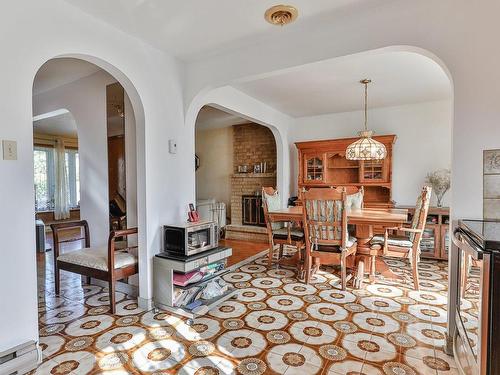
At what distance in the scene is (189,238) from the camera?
249 cm

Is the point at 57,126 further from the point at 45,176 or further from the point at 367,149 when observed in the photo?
the point at 367,149

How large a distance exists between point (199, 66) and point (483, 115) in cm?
230

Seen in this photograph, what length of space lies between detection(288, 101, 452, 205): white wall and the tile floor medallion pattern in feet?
6.52

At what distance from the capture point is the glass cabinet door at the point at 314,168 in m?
4.96

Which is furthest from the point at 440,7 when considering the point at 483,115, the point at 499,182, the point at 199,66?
the point at 199,66

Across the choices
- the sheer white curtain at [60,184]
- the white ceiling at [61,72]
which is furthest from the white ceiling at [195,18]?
the sheer white curtain at [60,184]

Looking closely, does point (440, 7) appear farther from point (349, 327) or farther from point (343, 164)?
point (343, 164)

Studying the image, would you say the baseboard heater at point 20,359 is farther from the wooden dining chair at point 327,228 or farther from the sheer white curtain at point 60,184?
the sheer white curtain at point 60,184

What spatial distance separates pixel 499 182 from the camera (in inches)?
65.3

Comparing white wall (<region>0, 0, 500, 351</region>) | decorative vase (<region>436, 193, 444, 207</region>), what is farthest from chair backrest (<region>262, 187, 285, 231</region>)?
decorative vase (<region>436, 193, 444, 207</region>)

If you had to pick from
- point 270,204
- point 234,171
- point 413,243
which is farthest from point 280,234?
point 234,171

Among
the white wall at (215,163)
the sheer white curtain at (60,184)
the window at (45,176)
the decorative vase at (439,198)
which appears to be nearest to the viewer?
the decorative vase at (439,198)

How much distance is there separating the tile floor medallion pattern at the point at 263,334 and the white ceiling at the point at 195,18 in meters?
2.31

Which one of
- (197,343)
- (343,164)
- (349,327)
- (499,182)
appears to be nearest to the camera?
(499,182)
